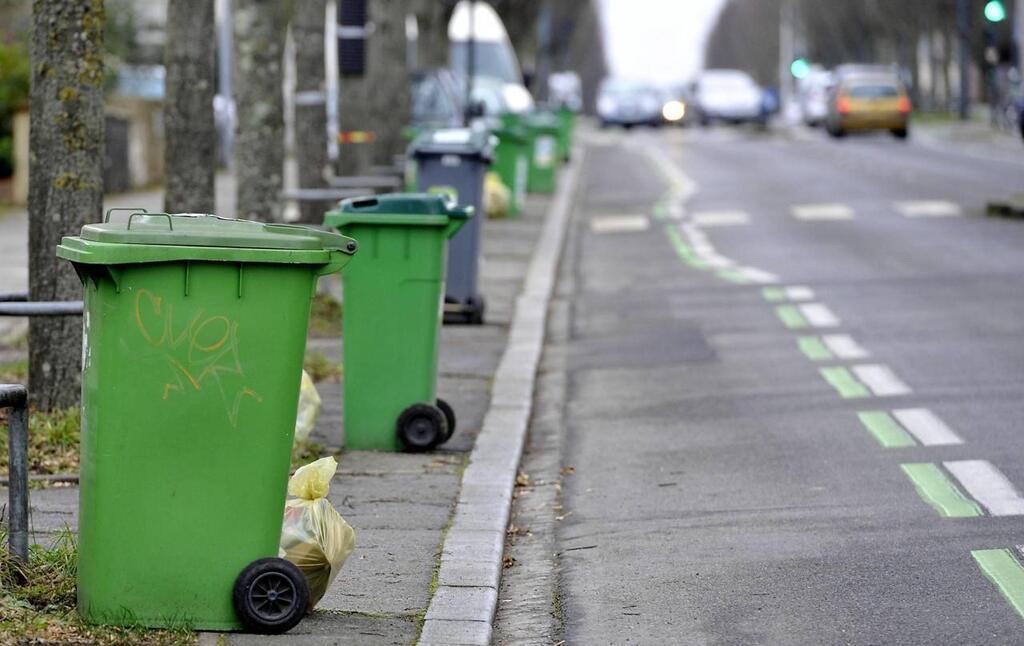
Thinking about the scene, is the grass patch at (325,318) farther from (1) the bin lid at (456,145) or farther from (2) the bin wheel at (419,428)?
(2) the bin wheel at (419,428)

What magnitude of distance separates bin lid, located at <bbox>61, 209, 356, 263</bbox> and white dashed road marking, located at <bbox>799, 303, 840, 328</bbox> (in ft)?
26.2

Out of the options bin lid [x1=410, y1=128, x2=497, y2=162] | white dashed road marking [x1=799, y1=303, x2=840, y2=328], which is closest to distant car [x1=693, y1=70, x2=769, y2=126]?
bin lid [x1=410, y1=128, x2=497, y2=162]

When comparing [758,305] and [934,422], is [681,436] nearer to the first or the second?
[934,422]

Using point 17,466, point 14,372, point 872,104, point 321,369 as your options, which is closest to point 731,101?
point 872,104

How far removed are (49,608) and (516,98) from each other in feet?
104

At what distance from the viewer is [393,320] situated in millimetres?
8500

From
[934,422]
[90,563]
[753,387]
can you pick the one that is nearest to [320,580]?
[90,563]

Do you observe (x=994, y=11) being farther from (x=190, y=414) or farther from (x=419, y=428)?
(x=190, y=414)

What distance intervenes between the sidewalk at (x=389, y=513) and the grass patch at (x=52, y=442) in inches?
14.2

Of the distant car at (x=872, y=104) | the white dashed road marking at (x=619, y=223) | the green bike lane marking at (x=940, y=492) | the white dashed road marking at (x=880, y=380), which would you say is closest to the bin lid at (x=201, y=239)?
the green bike lane marking at (x=940, y=492)

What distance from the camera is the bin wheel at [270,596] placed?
531cm

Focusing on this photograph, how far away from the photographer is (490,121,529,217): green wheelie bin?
24422 mm

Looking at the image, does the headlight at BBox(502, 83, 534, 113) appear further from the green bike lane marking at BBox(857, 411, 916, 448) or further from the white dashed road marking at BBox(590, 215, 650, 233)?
the green bike lane marking at BBox(857, 411, 916, 448)

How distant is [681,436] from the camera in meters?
9.05
